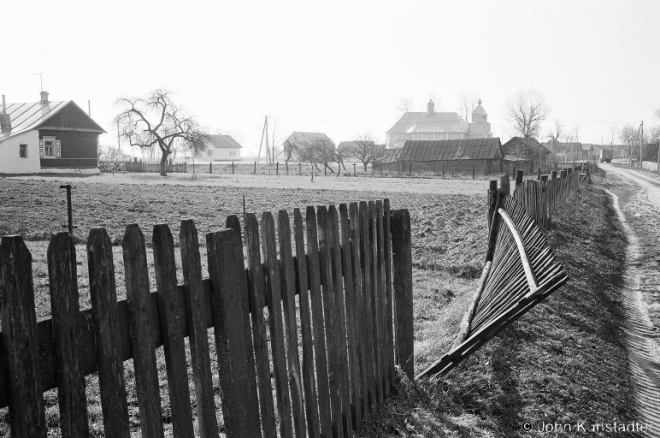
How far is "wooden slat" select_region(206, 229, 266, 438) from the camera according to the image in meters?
2.29

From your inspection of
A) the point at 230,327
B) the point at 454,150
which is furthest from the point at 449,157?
the point at 230,327

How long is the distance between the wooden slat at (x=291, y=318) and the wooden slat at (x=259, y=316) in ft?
0.52

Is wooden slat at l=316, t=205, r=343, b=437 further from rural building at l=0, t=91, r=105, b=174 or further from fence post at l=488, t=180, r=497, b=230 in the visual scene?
rural building at l=0, t=91, r=105, b=174

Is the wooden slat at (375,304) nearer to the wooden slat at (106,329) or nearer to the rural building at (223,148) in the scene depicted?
the wooden slat at (106,329)

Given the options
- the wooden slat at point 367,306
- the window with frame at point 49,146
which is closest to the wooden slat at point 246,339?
the wooden slat at point 367,306

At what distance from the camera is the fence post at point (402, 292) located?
13.3ft

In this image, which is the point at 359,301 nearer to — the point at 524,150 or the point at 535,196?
the point at 535,196

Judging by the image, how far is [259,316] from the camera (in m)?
2.58

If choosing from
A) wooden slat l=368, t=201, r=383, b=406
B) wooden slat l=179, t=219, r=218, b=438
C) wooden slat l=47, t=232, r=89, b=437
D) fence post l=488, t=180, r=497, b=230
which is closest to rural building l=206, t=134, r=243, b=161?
fence post l=488, t=180, r=497, b=230

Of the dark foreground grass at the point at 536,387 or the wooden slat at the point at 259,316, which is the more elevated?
the wooden slat at the point at 259,316

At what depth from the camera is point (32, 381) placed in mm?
1667

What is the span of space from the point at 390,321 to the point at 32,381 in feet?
8.49

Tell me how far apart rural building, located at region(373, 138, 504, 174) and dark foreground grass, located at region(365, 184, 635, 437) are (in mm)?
51498

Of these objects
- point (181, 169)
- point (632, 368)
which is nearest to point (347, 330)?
point (632, 368)
